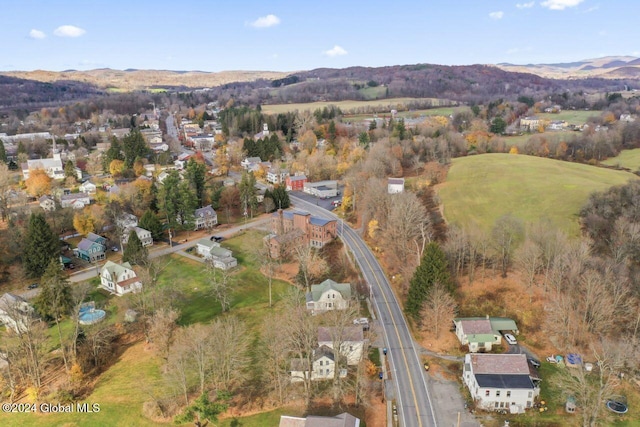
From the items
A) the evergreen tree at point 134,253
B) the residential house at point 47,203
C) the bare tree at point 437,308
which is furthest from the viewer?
the residential house at point 47,203

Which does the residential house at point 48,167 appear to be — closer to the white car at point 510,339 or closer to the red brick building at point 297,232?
the red brick building at point 297,232

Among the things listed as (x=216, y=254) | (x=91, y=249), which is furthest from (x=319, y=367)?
(x=91, y=249)

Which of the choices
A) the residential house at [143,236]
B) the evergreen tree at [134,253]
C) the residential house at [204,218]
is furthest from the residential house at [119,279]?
the residential house at [204,218]

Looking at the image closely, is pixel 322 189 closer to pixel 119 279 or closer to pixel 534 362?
pixel 119 279

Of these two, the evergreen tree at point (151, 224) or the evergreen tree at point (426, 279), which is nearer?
the evergreen tree at point (426, 279)

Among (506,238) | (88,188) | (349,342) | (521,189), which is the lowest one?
(349,342)

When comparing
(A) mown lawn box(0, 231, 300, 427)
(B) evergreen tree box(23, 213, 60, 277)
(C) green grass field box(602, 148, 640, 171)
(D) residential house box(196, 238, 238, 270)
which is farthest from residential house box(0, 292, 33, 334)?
(C) green grass field box(602, 148, 640, 171)

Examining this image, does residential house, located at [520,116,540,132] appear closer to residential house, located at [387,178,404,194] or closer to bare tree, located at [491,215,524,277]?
residential house, located at [387,178,404,194]
